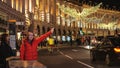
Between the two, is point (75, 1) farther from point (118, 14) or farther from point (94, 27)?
point (118, 14)

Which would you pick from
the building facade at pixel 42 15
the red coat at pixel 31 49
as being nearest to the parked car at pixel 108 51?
the red coat at pixel 31 49

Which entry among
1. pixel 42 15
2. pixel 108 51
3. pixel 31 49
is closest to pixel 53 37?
pixel 42 15

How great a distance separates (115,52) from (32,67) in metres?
14.9

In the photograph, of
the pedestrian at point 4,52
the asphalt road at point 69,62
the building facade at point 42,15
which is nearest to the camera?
the pedestrian at point 4,52

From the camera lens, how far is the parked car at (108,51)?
22625 millimetres

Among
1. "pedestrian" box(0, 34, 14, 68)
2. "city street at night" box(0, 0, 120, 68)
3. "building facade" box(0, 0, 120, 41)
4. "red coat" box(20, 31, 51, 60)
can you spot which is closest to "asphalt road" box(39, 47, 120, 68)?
"city street at night" box(0, 0, 120, 68)

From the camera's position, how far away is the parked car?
22625 mm

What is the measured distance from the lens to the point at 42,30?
91.4 m

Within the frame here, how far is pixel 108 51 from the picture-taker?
76.2 feet

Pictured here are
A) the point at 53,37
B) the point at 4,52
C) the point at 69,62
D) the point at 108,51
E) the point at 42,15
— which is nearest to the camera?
the point at 4,52

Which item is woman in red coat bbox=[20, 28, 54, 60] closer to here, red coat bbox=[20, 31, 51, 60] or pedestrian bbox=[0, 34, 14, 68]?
red coat bbox=[20, 31, 51, 60]

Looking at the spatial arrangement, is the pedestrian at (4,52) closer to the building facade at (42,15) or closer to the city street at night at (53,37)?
the city street at night at (53,37)

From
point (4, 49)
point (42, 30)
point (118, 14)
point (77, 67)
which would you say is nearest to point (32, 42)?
point (4, 49)

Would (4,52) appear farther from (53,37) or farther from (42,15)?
(42,15)
